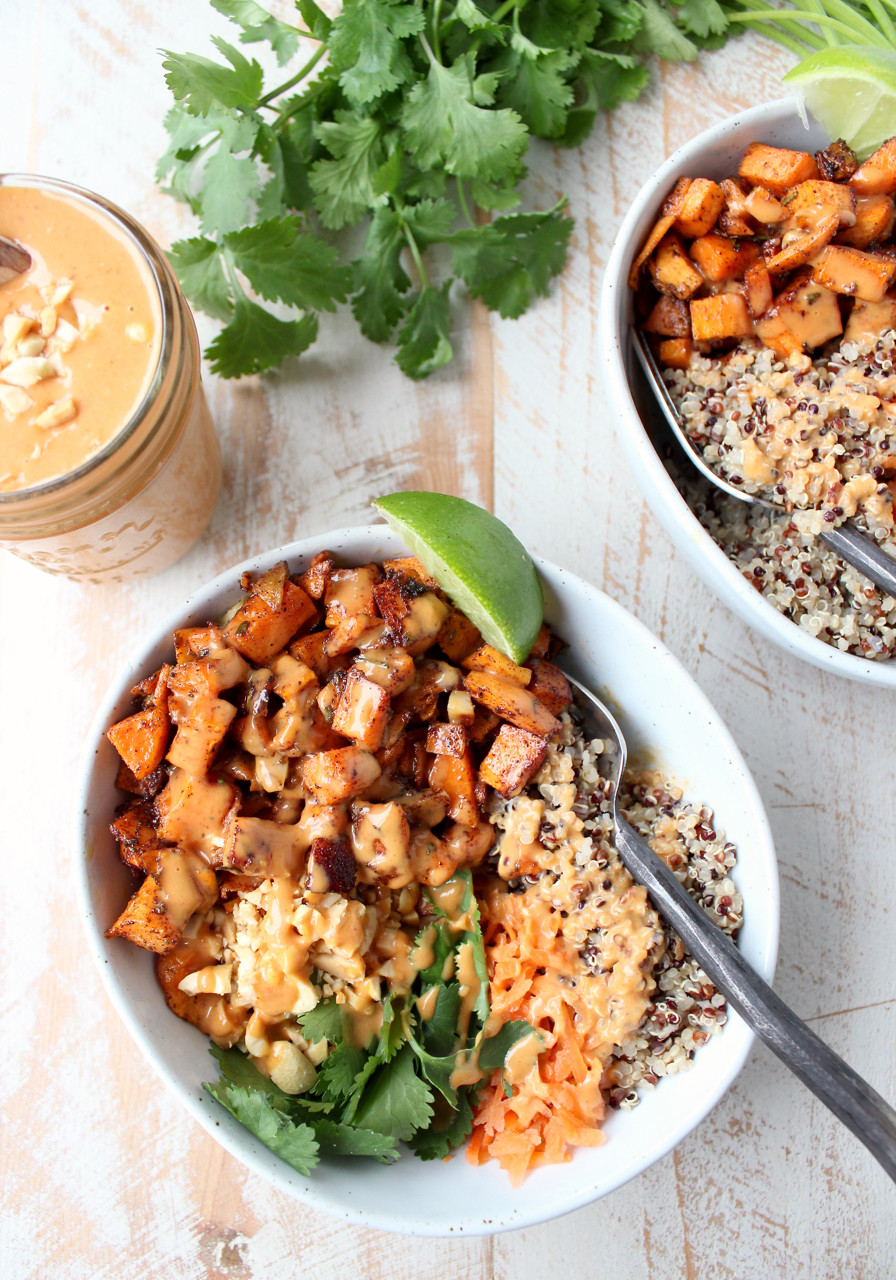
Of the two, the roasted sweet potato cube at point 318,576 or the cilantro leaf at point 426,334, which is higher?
the cilantro leaf at point 426,334

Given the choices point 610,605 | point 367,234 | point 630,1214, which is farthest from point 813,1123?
point 367,234

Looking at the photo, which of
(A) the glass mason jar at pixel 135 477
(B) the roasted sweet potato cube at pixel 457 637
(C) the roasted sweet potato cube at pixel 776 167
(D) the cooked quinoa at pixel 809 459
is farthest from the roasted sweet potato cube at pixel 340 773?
(C) the roasted sweet potato cube at pixel 776 167

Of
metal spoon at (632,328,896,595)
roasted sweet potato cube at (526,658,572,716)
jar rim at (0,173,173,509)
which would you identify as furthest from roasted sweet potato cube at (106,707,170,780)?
metal spoon at (632,328,896,595)

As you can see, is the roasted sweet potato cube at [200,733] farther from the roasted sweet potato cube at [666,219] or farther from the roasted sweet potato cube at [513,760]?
the roasted sweet potato cube at [666,219]

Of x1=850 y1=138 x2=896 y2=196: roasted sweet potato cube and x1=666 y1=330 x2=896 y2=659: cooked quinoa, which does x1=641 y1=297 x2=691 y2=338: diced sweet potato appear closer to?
x1=666 y1=330 x2=896 y2=659: cooked quinoa

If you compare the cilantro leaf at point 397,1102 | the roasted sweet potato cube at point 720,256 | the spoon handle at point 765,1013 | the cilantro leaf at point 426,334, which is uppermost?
the roasted sweet potato cube at point 720,256

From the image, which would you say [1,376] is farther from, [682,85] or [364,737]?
[682,85]
